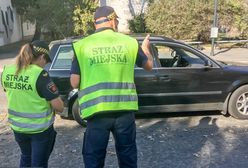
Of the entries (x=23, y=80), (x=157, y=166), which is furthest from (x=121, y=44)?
(x=157, y=166)

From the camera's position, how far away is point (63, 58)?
6523 millimetres

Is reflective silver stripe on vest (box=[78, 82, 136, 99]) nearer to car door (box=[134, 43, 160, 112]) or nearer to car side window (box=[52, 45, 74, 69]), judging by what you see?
car door (box=[134, 43, 160, 112])

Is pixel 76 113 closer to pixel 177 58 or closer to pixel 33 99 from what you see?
pixel 177 58

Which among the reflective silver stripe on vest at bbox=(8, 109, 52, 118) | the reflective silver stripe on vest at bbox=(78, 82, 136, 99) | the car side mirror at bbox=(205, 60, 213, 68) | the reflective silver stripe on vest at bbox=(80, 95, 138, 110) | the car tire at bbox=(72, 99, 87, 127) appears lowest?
the car tire at bbox=(72, 99, 87, 127)

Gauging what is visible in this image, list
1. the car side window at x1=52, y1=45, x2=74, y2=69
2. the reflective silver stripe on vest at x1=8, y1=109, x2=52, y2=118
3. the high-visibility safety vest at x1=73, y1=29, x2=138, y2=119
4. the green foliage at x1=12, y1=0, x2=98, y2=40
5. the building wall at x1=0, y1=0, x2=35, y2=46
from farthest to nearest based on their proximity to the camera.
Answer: the building wall at x1=0, y1=0, x2=35, y2=46
the green foliage at x1=12, y1=0, x2=98, y2=40
the car side window at x1=52, y1=45, x2=74, y2=69
the reflective silver stripe on vest at x1=8, y1=109, x2=52, y2=118
the high-visibility safety vest at x1=73, y1=29, x2=138, y2=119

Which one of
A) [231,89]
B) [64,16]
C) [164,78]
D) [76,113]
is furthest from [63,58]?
[64,16]

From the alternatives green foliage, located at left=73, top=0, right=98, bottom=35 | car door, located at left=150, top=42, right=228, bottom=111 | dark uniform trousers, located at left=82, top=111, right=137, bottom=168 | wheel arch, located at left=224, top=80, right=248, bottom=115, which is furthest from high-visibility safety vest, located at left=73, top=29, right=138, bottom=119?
green foliage, located at left=73, top=0, right=98, bottom=35

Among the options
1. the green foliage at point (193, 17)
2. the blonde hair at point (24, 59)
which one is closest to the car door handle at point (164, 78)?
the blonde hair at point (24, 59)

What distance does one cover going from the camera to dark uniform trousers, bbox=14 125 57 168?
126 inches

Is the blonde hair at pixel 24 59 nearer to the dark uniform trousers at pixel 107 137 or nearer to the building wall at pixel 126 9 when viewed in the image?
the dark uniform trousers at pixel 107 137

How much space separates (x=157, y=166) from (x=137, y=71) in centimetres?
220

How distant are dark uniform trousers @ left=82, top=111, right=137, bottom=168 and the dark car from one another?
10.5 feet

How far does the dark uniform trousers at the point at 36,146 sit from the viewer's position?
321cm

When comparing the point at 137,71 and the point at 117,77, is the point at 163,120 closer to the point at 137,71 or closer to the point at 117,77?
the point at 137,71
